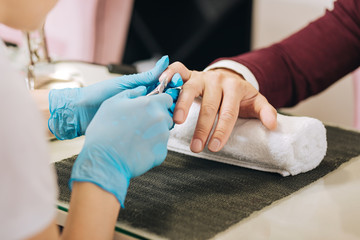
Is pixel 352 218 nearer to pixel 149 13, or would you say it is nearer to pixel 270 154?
pixel 270 154

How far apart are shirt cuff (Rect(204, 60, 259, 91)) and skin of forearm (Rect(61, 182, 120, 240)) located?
57cm

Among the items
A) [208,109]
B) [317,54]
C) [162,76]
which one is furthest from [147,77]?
[317,54]

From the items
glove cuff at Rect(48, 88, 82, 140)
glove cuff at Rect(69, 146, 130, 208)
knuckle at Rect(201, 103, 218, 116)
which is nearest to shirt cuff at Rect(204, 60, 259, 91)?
knuckle at Rect(201, 103, 218, 116)

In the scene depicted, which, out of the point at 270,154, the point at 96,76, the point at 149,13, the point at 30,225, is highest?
the point at 30,225

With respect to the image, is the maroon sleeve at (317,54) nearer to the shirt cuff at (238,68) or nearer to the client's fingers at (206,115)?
the shirt cuff at (238,68)

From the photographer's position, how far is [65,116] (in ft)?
2.76

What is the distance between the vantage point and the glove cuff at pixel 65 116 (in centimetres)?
83

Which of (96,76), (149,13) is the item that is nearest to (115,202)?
(96,76)

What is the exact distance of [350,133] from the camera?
42.2 inches

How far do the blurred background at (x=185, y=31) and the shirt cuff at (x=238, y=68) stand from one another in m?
0.65

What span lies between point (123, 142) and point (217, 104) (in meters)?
0.28

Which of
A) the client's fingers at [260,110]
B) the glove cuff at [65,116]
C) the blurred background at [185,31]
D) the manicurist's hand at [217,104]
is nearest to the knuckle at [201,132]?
the manicurist's hand at [217,104]

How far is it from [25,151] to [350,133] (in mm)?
827

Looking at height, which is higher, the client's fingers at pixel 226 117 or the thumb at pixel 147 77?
the thumb at pixel 147 77
